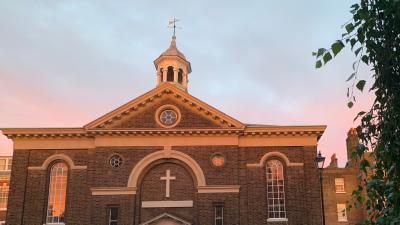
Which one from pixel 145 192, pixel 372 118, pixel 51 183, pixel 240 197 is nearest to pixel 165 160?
pixel 145 192

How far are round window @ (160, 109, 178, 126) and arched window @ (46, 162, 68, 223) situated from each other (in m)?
6.29

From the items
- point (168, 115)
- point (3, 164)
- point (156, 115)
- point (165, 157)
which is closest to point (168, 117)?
point (168, 115)

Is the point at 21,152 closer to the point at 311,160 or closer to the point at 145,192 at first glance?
the point at 145,192

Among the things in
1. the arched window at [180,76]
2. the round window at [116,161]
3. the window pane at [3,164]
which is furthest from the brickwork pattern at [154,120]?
the window pane at [3,164]

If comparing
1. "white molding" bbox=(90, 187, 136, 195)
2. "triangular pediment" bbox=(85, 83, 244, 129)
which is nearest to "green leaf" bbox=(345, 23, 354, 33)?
"triangular pediment" bbox=(85, 83, 244, 129)

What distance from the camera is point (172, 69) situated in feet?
116

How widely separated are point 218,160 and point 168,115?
385 centimetres

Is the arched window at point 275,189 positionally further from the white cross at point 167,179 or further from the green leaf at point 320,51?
the green leaf at point 320,51

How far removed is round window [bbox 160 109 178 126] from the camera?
94.8 feet

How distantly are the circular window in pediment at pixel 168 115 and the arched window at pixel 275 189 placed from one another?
19.3ft

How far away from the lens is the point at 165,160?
28594mm

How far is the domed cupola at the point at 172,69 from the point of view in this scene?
3519 cm

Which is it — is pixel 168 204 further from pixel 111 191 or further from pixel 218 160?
pixel 218 160

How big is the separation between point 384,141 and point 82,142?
82.1 feet
